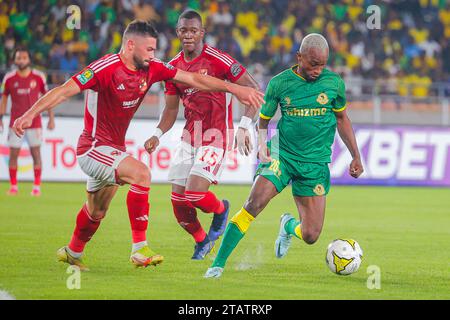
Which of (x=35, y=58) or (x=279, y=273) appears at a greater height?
(x=35, y=58)

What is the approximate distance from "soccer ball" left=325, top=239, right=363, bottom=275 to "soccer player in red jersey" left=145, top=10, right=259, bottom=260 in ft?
5.05

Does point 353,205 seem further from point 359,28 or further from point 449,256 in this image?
point 359,28

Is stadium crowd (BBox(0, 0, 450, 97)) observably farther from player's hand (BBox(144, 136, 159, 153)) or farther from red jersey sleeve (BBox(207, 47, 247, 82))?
player's hand (BBox(144, 136, 159, 153))

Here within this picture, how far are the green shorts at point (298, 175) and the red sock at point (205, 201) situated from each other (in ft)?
3.73

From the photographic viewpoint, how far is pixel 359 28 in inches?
1010

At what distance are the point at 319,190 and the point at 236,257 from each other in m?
1.40

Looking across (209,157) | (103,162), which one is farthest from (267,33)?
(103,162)

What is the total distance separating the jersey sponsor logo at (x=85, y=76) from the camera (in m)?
7.55

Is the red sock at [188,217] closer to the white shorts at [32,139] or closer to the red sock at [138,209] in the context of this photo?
the red sock at [138,209]

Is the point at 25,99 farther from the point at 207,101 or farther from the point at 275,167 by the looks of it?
the point at 275,167

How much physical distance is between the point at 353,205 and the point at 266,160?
8320 millimetres

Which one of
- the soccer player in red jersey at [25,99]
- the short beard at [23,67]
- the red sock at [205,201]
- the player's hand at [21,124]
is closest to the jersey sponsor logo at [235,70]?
the red sock at [205,201]

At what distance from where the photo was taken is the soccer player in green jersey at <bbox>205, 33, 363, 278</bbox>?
26.1 ft
